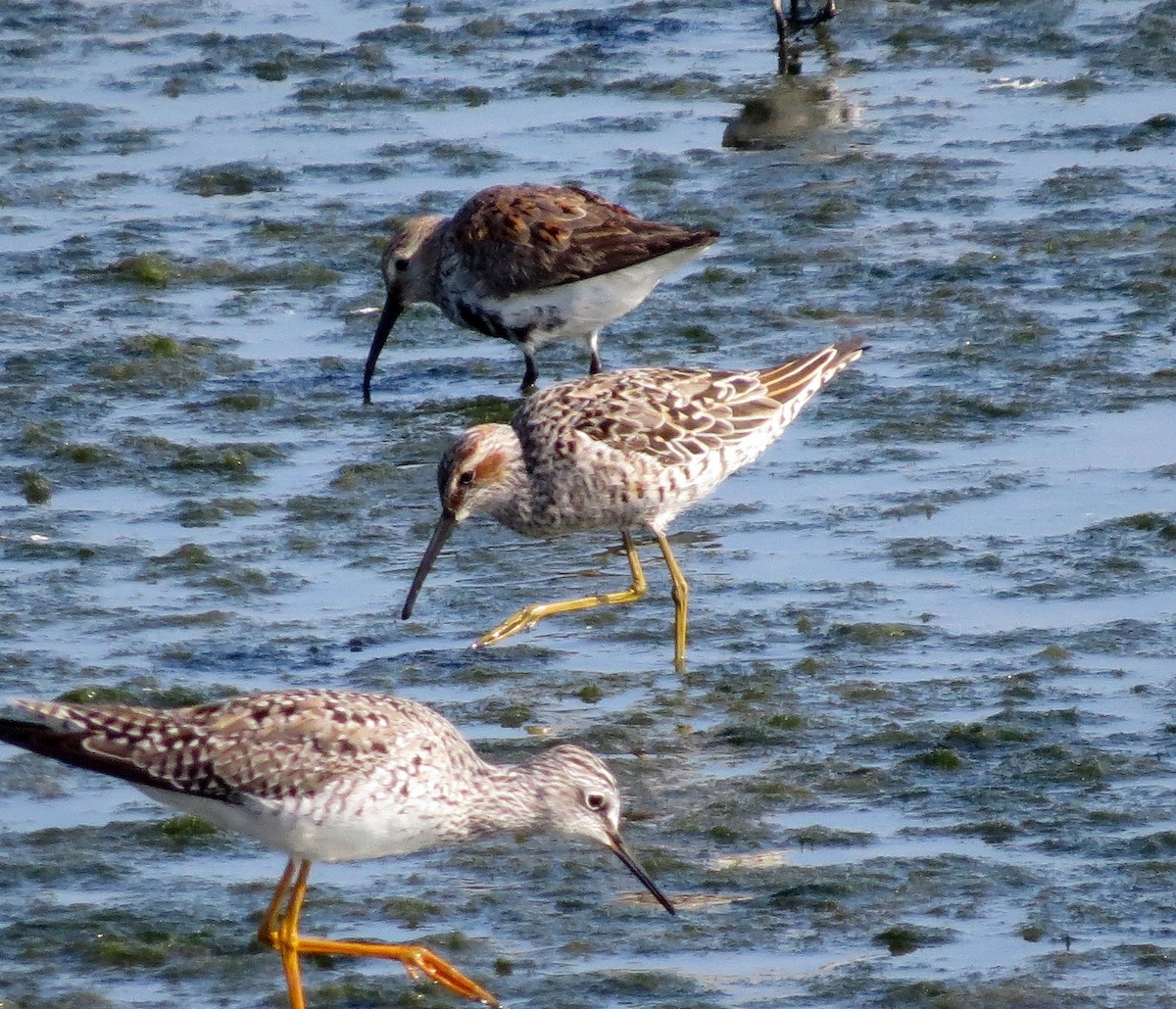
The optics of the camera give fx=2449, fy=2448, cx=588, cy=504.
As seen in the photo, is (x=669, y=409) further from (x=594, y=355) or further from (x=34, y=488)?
(x=34, y=488)

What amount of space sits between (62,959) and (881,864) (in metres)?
2.52

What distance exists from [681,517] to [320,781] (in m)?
4.26

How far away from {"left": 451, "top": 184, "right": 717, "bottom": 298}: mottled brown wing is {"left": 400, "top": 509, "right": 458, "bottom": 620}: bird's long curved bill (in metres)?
2.90

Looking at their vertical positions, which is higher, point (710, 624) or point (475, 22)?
point (475, 22)

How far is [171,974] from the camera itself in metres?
7.26

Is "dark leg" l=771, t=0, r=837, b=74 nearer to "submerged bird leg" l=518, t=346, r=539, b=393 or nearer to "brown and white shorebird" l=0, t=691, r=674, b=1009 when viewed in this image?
"submerged bird leg" l=518, t=346, r=539, b=393

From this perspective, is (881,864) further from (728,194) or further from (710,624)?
(728,194)

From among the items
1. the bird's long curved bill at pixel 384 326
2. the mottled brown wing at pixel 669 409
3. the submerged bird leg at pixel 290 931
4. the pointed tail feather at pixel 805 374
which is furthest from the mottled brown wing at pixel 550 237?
the submerged bird leg at pixel 290 931

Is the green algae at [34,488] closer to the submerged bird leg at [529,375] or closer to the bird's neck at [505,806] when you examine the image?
the submerged bird leg at [529,375]

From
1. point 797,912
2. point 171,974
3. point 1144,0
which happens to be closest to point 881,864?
point 797,912

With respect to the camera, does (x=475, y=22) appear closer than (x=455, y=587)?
No

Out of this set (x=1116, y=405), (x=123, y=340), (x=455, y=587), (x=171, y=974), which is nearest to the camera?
(x=171, y=974)

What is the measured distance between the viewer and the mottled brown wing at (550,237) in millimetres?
12305

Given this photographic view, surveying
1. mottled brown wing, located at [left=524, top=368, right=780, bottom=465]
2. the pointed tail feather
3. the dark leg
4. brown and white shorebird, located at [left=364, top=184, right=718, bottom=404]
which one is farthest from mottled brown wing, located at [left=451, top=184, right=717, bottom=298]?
the dark leg
